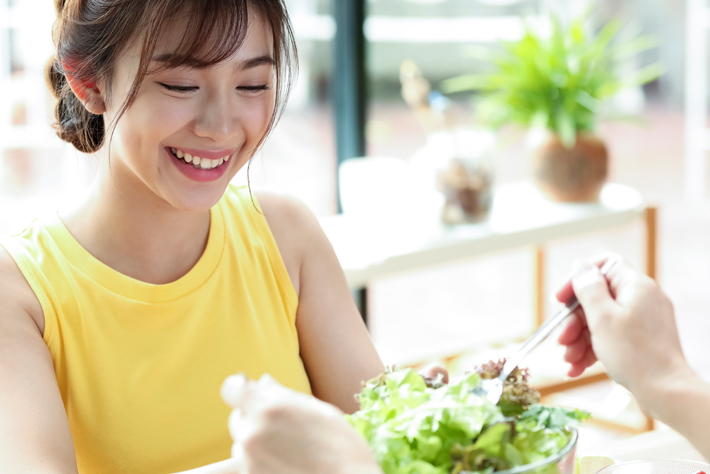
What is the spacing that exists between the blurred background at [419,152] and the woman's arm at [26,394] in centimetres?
28

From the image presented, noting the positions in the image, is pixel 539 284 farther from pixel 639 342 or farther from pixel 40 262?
pixel 40 262

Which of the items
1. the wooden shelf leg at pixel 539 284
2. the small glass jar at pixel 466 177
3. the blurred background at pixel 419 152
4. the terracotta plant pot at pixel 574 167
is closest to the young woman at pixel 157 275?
the blurred background at pixel 419 152

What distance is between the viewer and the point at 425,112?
2191mm

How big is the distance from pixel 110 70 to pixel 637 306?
690mm

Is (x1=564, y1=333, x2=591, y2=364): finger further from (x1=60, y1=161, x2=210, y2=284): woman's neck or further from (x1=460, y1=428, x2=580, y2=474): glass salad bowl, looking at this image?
(x1=60, y1=161, x2=210, y2=284): woman's neck

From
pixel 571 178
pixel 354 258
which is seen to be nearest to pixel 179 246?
pixel 354 258

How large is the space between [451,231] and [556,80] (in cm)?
63

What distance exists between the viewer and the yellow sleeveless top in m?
0.96

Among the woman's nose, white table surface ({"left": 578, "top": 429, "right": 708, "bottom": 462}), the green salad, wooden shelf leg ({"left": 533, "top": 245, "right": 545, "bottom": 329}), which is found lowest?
wooden shelf leg ({"left": 533, "top": 245, "right": 545, "bottom": 329})

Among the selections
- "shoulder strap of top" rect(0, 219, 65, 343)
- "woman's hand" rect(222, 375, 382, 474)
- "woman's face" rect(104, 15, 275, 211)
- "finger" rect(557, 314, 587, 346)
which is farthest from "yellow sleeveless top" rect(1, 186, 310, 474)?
"woman's hand" rect(222, 375, 382, 474)

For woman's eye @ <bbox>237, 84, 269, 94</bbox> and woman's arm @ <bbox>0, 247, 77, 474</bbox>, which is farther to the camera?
woman's eye @ <bbox>237, 84, 269, 94</bbox>

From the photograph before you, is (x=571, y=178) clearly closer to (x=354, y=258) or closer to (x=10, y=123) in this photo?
(x=354, y=258)

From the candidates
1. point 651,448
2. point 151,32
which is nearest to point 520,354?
point 651,448

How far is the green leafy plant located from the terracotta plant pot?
0.03m
